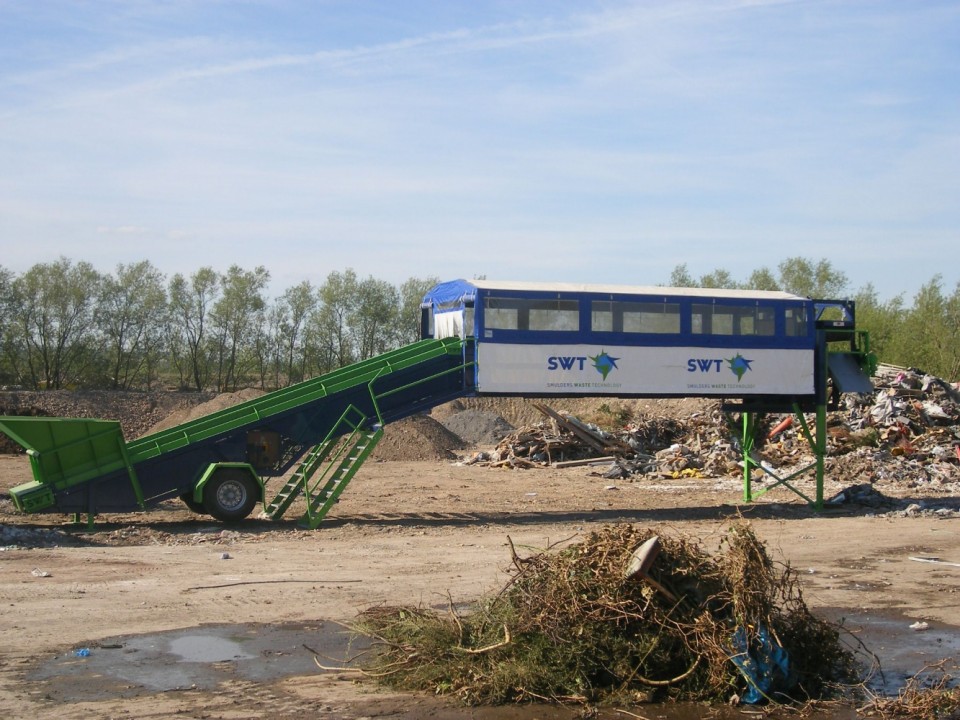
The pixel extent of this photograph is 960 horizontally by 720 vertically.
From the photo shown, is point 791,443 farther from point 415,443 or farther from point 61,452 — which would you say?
point 61,452

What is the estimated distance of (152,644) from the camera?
33.7 feet

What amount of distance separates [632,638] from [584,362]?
1171cm

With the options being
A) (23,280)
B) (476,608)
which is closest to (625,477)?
(476,608)

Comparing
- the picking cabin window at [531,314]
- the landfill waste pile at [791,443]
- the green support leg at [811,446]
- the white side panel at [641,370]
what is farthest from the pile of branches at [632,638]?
the landfill waste pile at [791,443]

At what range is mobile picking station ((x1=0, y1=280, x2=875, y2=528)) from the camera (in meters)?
17.9

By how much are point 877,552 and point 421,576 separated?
7530 mm

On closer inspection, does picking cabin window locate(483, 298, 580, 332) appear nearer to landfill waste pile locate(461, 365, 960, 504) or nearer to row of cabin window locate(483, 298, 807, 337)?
row of cabin window locate(483, 298, 807, 337)

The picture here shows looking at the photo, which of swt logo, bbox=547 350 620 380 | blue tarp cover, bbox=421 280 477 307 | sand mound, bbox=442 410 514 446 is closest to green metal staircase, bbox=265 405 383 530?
blue tarp cover, bbox=421 280 477 307

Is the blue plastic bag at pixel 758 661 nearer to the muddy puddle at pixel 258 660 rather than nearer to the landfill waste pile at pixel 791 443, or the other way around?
the muddy puddle at pixel 258 660

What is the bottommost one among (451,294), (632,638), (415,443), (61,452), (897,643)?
(897,643)

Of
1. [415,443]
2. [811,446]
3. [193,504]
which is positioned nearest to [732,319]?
[811,446]

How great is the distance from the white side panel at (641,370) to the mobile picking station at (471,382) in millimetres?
27

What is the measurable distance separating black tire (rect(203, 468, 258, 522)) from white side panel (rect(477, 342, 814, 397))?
15.6 feet

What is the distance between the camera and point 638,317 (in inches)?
810
